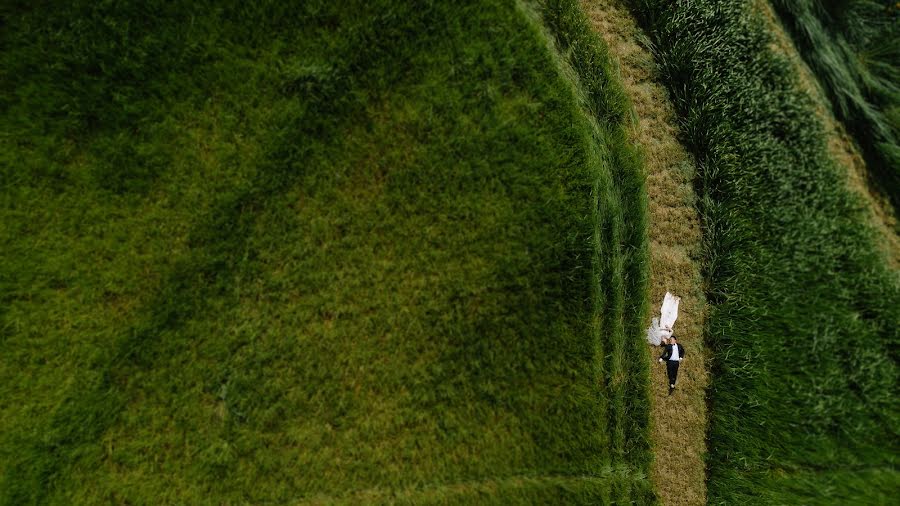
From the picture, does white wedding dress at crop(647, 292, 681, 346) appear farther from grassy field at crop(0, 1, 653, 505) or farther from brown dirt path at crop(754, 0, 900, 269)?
brown dirt path at crop(754, 0, 900, 269)

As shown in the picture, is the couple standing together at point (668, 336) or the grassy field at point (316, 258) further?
the couple standing together at point (668, 336)

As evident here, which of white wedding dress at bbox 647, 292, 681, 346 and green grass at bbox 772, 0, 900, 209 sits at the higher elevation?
green grass at bbox 772, 0, 900, 209

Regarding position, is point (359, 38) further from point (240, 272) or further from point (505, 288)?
point (505, 288)

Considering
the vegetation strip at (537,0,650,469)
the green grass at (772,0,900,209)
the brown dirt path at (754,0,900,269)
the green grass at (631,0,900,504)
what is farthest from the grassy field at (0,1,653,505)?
the green grass at (772,0,900,209)

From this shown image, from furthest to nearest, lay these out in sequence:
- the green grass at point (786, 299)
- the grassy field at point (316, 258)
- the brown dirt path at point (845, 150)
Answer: the brown dirt path at point (845, 150) < the green grass at point (786, 299) < the grassy field at point (316, 258)

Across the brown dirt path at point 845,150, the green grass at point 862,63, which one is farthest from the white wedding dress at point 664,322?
the green grass at point 862,63

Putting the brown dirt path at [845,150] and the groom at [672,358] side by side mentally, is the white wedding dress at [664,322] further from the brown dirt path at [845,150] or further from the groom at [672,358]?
the brown dirt path at [845,150]

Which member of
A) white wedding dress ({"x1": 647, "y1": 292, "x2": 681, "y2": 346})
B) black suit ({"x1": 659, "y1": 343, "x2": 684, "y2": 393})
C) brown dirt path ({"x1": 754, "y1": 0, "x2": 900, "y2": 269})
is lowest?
black suit ({"x1": 659, "y1": 343, "x2": 684, "y2": 393})
